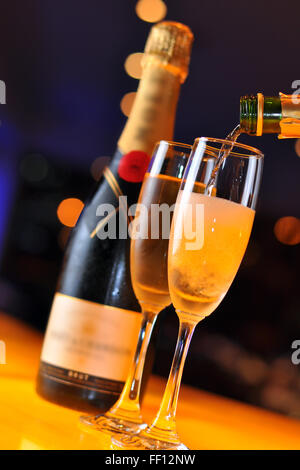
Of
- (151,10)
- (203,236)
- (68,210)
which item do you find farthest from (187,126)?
(203,236)

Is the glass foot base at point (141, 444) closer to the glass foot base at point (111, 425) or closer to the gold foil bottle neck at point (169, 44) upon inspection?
the glass foot base at point (111, 425)

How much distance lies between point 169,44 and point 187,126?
5.98 ft

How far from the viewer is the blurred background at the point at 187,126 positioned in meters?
2.32

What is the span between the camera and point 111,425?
0.76 metres

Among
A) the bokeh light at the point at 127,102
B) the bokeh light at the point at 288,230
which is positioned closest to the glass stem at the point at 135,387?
the bokeh light at the point at 288,230

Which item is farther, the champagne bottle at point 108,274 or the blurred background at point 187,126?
the blurred background at point 187,126

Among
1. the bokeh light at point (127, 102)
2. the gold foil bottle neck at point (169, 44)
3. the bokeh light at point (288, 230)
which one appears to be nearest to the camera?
the gold foil bottle neck at point (169, 44)

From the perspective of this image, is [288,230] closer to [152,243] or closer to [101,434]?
[152,243]

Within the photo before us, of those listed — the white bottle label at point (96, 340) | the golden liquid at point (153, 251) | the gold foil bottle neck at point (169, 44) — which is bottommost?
the white bottle label at point (96, 340)

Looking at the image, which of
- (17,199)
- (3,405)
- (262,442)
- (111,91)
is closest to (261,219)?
(111,91)

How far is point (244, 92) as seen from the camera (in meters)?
2.44

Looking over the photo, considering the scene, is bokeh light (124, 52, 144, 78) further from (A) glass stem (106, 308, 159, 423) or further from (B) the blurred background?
(A) glass stem (106, 308, 159, 423)

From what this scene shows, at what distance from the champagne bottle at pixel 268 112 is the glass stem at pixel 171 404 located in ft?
0.88

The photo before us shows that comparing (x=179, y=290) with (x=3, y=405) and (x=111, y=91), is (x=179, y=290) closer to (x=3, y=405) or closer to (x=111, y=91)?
(x=3, y=405)
